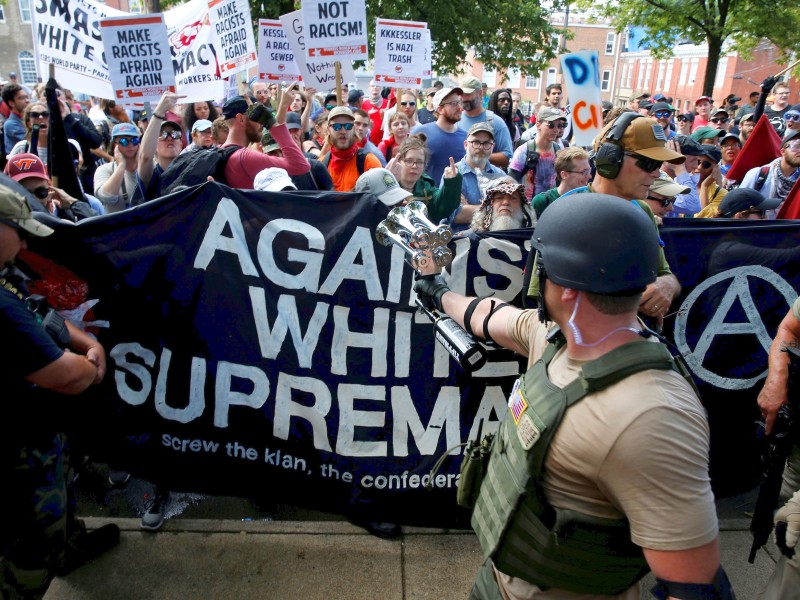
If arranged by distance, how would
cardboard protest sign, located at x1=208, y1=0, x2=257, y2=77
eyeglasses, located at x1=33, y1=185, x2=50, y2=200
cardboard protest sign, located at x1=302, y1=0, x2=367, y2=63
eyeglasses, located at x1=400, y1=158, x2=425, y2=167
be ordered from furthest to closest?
cardboard protest sign, located at x1=208, y1=0, x2=257, y2=77 < cardboard protest sign, located at x1=302, y1=0, x2=367, y2=63 < eyeglasses, located at x1=400, y1=158, x2=425, y2=167 < eyeglasses, located at x1=33, y1=185, x2=50, y2=200

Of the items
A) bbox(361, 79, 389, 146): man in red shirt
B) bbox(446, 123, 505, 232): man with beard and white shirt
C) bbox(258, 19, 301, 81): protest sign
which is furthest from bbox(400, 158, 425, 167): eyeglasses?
bbox(361, 79, 389, 146): man in red shirt

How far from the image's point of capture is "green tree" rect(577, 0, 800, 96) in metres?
18.5

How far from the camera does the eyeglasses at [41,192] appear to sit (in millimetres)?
3719

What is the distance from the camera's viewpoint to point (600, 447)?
4.73ft

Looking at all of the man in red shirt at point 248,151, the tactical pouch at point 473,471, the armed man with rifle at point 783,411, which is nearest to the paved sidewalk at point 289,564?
the armed man with rifle at point 783,411

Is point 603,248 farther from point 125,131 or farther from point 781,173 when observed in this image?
point 781,173

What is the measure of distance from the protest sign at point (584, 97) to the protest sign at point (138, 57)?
3.65 m

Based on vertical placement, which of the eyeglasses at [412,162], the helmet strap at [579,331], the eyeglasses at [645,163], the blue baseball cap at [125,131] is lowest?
the eyeglasses at [412,162]

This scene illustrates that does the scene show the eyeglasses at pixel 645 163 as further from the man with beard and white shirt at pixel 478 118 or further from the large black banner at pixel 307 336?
the man with beard and white shirt at pixel 478 118

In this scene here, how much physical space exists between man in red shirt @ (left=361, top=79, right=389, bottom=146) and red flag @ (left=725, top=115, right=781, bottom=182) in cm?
581

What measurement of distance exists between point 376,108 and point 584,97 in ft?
24.3

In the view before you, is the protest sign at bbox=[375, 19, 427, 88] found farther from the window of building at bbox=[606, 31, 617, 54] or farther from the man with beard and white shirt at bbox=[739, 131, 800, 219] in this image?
the window of building at bbox=[606, 31, 617, 54]

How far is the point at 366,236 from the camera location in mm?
3180

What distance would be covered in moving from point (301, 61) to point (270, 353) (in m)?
5.39
